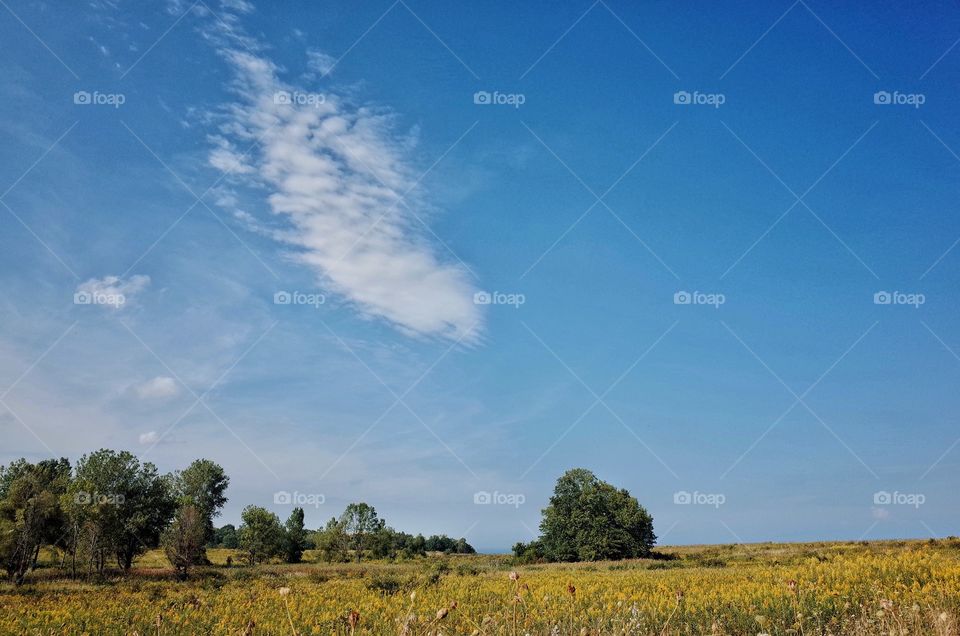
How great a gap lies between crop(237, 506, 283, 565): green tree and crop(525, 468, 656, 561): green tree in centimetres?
3429

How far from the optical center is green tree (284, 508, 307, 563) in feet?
272

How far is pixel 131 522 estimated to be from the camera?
59438mm

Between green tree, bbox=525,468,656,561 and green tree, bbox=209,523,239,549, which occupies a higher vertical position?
green tree, bbox=525,468,656,561

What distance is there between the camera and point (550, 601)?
1172cm

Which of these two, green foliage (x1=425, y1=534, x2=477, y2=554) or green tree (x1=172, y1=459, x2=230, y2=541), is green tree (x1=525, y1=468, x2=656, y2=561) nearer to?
green tree (x1=172, y1=459, x2=230, y2=541)

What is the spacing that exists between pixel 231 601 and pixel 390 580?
7.71m

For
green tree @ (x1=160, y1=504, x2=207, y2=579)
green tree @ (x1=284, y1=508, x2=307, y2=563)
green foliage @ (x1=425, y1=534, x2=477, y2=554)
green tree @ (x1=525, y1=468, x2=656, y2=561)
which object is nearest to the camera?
green tree @ (x1=160, y1=504, x2=207, y2=579)

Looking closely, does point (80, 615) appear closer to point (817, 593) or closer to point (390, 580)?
point (390, 580)

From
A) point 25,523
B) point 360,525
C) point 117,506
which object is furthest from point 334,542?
point 25,523

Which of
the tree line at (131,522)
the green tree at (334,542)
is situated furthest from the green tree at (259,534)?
the green tree at (334,542)

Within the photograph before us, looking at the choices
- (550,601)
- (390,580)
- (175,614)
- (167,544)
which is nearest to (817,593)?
(550,601)

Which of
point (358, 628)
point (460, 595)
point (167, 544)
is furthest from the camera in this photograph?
point (167, 544)

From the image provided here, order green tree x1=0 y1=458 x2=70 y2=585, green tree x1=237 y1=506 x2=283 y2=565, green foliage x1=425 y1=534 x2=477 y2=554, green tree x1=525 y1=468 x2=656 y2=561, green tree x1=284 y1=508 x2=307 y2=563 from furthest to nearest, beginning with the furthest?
green foliage x1=425 y1=534 x2=477 y2=554 → green tree x1=284 y1=508 x2=307 y2=563 → green tree x1=237 y1=506 x2=283 y2=565 → green tree x1=525 y1=468 x2=656 y2=561 → green tree x1=0 y1=458 x2=70 y2=585

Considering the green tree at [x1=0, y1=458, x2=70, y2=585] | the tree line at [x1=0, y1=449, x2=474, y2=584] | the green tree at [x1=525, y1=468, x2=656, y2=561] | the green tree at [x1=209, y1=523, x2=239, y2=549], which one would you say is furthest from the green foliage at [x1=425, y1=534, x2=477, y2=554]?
the green tree at [x1=0, y1=458, x2=70, y2=585]
